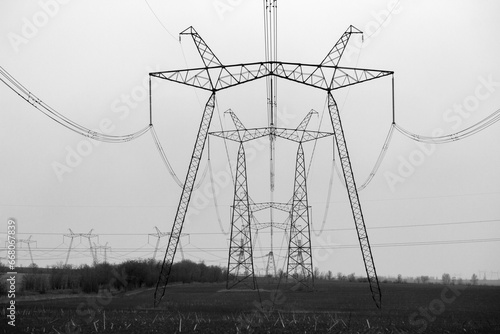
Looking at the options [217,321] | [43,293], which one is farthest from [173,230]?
[43,293]

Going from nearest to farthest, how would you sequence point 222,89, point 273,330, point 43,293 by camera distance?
1. point 273,330
2. point 222,89
3. point 43,293

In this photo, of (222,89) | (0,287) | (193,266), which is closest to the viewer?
(222,89)

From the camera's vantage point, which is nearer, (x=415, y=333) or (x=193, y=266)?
(x=415, y=333)

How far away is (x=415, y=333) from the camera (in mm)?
25828

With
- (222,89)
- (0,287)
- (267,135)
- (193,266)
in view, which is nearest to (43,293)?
(0,287)

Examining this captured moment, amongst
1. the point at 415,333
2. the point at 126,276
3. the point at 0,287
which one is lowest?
the point at 415,333

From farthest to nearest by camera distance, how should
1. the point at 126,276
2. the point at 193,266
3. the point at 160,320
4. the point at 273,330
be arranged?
the point at 193,266
the point at 126,276
the point at 160,320
the point at 273,330

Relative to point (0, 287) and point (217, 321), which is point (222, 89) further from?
point (0, 287)

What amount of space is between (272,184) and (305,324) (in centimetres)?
4313

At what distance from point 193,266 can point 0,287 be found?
94.7 meters

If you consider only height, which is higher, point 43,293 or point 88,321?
point 43,293

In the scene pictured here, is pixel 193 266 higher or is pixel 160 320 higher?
pixel 193 266

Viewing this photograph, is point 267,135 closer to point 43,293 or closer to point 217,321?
point 217,321

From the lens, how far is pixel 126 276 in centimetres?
10762
